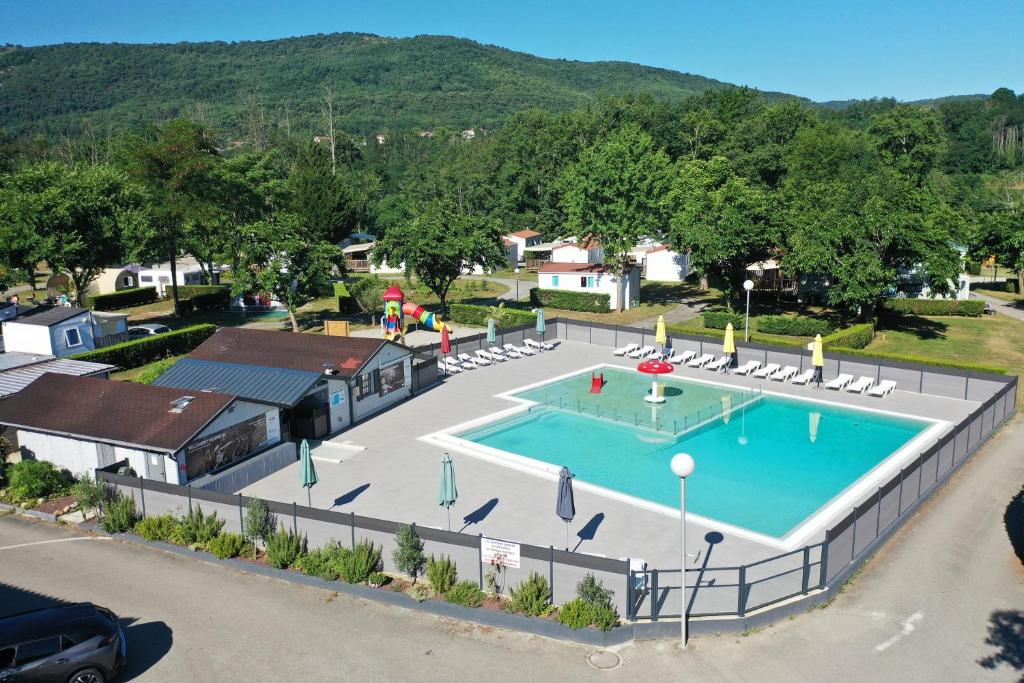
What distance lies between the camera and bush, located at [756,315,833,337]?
4159 centimetres

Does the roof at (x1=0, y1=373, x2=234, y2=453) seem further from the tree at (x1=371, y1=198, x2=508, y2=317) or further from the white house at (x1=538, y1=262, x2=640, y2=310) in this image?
the white house at (x1=538, y1=262, x2=640, y2=310)

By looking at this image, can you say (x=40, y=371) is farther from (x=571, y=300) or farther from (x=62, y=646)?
(x=571, y=300)

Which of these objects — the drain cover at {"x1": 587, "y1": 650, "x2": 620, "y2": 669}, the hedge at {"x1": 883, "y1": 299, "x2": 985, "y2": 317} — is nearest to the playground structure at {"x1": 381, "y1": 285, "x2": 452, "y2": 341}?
the drain cover at {"x1": 587, "y1": 650, "x2": 620, "y2": 669}

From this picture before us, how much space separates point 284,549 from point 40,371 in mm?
19785

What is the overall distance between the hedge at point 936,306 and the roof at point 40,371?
44.9 meters

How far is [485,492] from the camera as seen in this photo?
70.7 feet

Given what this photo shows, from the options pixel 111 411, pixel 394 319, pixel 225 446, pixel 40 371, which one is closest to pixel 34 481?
pixel 111 411

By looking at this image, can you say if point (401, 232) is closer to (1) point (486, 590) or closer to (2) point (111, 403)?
(2) point (111, 403)

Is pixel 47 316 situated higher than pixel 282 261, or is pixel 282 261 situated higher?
pixel 282 261

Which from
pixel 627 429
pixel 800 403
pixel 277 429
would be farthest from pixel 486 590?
pixel 800 403

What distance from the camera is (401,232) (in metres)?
48.2

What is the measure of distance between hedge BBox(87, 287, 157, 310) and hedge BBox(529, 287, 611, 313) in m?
31.6

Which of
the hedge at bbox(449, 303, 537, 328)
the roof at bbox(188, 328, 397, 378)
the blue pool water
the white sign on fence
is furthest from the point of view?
the hedge at bbox(449, 303, 537, 328)

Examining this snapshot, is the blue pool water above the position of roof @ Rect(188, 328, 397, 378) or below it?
below
